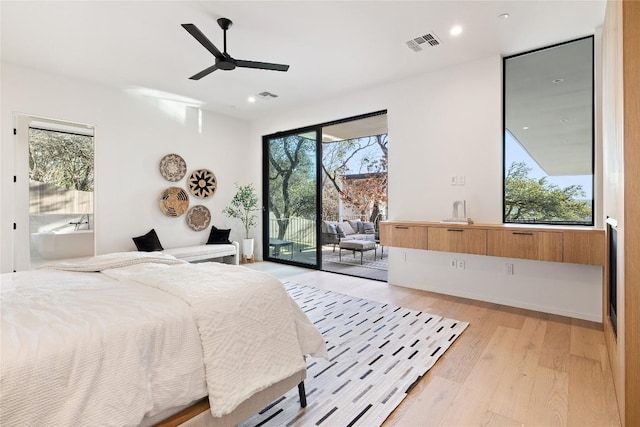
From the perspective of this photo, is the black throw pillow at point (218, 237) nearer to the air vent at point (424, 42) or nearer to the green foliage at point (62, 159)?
the green foliage at point (62, 159)

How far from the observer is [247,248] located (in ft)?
19.5

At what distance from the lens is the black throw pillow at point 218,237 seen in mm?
5590

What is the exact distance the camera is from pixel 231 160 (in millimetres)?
6039

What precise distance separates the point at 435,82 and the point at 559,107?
1.37 metres

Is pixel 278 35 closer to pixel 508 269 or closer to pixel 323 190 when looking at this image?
pixel 323 190

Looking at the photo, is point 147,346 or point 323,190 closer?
point 147,346

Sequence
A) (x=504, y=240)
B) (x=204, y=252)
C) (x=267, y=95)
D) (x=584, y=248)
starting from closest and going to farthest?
(x=584, y=248) → (x=504, y=240) → (x=267, y=95) → (x=204, y=252)

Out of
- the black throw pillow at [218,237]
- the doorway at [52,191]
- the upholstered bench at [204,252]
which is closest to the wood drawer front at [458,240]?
the upholstered bench at [204,252]

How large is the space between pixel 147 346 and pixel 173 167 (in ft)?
14.9

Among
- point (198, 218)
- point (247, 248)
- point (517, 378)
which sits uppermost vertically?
point (198, 218)

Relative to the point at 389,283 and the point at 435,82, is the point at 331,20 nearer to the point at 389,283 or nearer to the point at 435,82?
the point at 435,82

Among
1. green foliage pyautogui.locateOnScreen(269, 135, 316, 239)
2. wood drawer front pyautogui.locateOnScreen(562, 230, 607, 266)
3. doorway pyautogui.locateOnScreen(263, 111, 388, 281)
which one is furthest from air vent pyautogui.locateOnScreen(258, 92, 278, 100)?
wood drawer front pyautogui.locateOnScreen(562, 230, 607, 266)

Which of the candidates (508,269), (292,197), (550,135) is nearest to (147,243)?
(292,197)

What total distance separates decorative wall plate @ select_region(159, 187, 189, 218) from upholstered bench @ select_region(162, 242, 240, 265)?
2.03 ft
